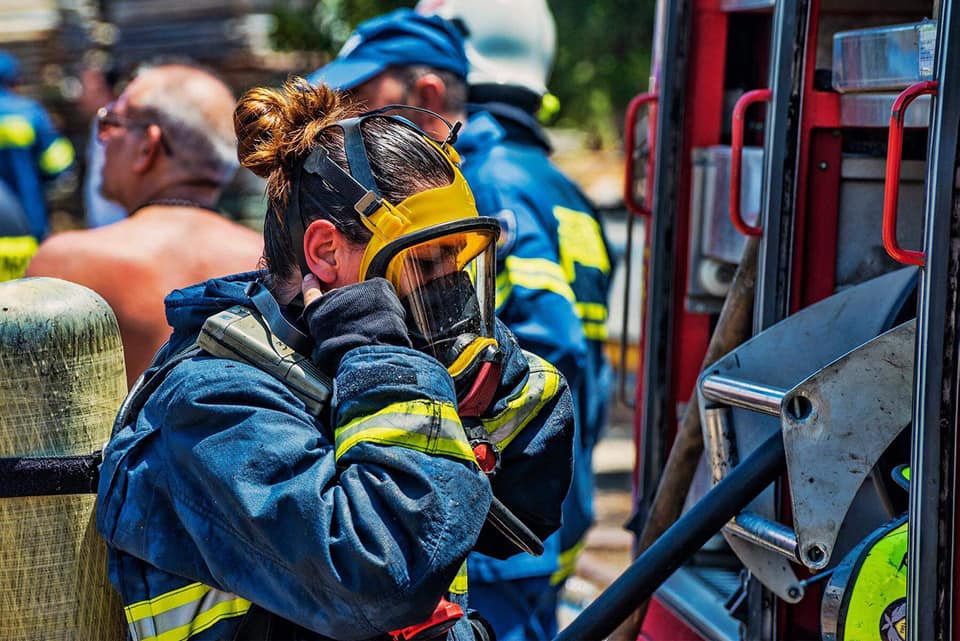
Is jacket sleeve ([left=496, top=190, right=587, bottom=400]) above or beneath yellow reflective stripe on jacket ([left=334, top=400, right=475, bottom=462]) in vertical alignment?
beneath

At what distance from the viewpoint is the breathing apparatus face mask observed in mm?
1802

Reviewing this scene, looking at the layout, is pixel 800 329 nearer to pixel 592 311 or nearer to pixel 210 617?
pixel 210 617

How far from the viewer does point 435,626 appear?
182cm

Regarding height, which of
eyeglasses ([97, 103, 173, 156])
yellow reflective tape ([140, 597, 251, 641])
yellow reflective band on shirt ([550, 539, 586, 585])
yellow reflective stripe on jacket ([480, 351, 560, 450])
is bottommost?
yellow reflective band on shirt ([550, 539, 586, 585])

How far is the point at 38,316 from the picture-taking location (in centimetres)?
192

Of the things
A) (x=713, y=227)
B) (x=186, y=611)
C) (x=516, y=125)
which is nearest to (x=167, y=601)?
(x=186, y=611)

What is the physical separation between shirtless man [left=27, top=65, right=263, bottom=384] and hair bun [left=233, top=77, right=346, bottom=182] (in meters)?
1.52

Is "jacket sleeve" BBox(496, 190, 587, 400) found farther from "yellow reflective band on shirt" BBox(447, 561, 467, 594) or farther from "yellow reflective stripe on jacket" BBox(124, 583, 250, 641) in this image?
"yellow reflective stripe on jacket" BBox(124, 583, 250, 641)

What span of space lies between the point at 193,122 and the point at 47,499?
193cm

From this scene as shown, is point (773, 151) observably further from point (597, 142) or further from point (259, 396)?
point (597, 142)

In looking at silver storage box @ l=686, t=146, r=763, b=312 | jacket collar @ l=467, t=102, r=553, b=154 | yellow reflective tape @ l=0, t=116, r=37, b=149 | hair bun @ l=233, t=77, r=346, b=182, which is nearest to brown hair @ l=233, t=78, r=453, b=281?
hair bun @ l=233, t=77, r=346, b=182

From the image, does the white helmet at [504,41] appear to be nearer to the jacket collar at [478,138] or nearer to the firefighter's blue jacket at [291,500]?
the jacket collar at [478,138]

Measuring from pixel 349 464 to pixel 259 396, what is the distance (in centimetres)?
16

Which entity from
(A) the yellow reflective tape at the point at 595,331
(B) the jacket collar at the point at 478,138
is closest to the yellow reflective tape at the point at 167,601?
(A) the yellow reflective tape at the point at 595,331
